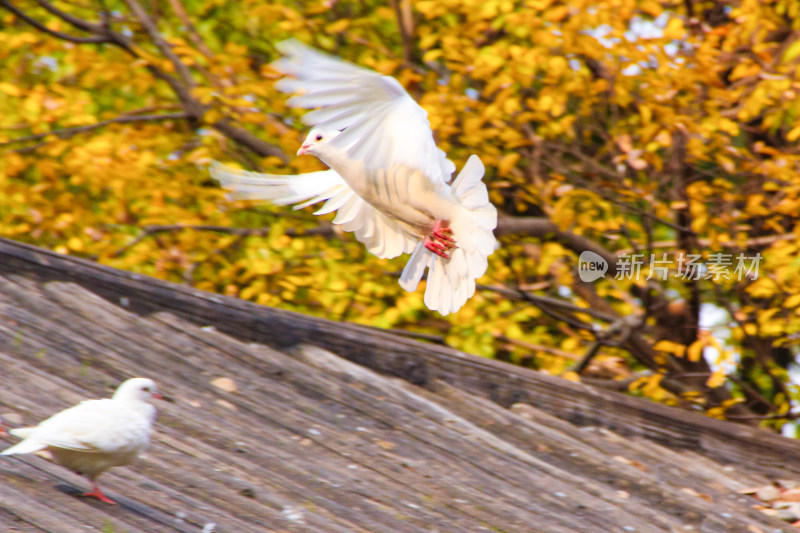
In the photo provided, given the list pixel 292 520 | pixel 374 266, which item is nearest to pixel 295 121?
pixel 374 266

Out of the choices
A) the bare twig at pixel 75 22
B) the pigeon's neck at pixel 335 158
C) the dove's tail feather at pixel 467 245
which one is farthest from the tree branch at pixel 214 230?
the pigeon's neck at pixel 335 158

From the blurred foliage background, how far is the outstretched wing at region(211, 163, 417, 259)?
2207mm

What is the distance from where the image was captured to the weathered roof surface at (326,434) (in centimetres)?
245

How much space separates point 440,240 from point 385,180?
400 millimetres

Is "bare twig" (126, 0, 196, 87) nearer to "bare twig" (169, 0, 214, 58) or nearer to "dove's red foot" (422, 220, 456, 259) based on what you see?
"bare twig" (169, 0, 214, 58)

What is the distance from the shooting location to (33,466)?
7.23ft

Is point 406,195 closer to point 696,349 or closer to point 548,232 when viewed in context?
point 696,349

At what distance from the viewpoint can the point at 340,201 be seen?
10.7ft

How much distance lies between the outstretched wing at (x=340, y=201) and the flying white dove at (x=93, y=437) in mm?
1124

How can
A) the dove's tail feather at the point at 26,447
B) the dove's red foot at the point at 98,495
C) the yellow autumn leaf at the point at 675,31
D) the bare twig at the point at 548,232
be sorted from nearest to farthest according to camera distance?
the dove's tail feather at the point at 26,447 < the dove's red foot at the point at 98,495 < the yellow autumn leaf at the point at 675,31 < the bare twig at the point at 548,232

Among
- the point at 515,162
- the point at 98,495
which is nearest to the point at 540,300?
the point at 515,162

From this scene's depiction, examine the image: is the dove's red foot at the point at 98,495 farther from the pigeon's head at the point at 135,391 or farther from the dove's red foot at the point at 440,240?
the dove's red foot at the point at 440,240

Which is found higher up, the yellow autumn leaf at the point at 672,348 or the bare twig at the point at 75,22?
the bare twig at the point at 75,22

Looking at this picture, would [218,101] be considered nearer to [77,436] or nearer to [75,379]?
[75,379]
